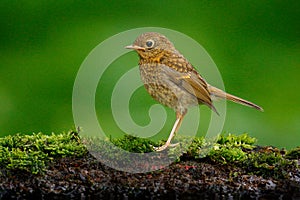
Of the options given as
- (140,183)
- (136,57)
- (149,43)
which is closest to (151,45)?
(149,43)

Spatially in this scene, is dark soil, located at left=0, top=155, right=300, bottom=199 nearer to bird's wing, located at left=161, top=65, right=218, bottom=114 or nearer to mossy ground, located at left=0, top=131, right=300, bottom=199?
mossy ground, located at left=0, top=131, right=300, bottom=199

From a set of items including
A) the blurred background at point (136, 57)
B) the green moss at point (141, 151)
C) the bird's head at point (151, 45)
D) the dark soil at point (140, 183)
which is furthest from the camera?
the blurred background at point (136, 57)

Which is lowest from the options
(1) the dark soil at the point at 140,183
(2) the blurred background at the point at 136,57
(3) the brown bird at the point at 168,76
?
(1) the dark soil at the point at 140,183

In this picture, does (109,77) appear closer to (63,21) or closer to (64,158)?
(63,21)

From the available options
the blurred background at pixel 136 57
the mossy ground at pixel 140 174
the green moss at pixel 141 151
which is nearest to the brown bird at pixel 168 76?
the green moss at pixel 141 151

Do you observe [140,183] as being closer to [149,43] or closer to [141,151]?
[141,151]

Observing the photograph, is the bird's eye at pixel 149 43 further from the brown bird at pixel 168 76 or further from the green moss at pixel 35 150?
the green moss at pixel 35 150

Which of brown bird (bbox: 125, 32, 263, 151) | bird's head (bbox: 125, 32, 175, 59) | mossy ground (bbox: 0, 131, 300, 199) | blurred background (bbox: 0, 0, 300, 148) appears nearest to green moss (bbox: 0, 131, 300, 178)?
mossy ground (bbox: 0, 131, 300, 199)
